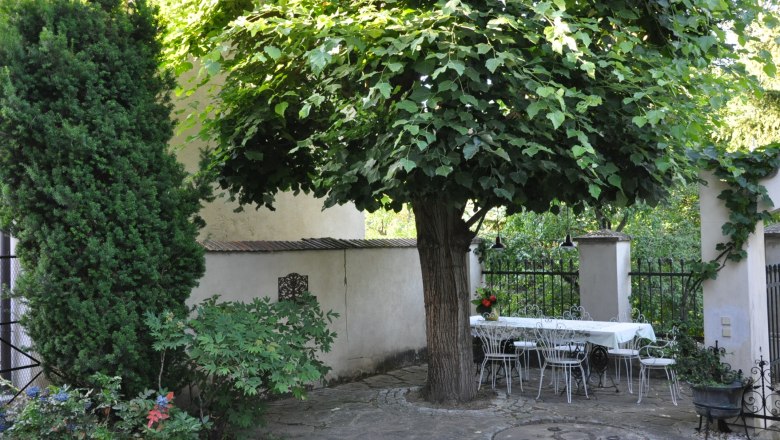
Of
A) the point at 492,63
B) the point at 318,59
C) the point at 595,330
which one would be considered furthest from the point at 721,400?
the point at 318,59

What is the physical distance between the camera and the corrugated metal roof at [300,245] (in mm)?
8043

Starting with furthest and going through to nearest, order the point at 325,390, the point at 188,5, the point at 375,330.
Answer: the point at 375,330 → the point at 325,390 → the point at 188,5

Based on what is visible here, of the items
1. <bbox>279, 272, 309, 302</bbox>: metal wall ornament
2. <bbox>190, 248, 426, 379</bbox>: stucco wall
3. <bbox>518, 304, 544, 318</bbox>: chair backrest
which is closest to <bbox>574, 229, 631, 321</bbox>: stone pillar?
<bbox>518, 304, 544, 318</bbox>: chair backrest

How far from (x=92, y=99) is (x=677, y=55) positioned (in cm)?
532

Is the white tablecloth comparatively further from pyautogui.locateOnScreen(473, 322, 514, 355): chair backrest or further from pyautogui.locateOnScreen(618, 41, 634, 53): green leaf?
pyautogui.locateOnScreen(618, 41, 634, 53): green leaf

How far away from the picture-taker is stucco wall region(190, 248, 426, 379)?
8.15 m

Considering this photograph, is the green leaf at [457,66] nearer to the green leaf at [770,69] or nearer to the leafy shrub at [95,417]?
the green leaf at [770,69]

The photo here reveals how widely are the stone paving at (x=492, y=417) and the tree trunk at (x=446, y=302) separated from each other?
12.8 inches

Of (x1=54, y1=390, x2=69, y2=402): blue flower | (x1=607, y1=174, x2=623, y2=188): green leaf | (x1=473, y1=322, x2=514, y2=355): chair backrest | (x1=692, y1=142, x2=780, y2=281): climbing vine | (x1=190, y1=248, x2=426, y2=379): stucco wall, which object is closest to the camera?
(x1=54, y1=390, x2=69, y2=402): blue flower

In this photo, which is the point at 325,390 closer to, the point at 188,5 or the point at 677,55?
the point at 188,5

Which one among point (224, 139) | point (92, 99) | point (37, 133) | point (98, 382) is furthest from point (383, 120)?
point (98, 382)

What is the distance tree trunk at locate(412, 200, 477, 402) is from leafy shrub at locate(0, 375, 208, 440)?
3393 millimetres

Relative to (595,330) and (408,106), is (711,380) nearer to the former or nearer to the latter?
(595,330)

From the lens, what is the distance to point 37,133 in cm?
523
